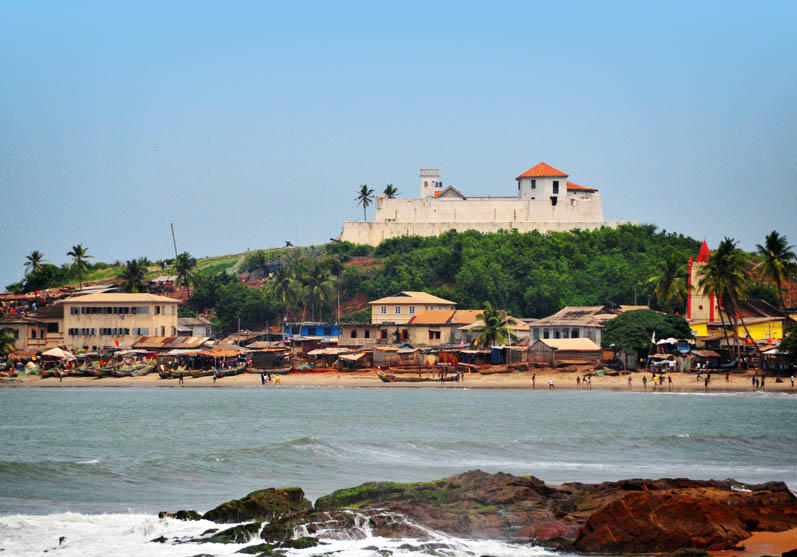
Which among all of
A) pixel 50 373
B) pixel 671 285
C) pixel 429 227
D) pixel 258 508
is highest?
pixel 429 227

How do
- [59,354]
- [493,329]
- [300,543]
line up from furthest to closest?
[59,354], [493,329], [300,543]

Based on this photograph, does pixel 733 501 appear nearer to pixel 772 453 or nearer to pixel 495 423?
pixel 772 453

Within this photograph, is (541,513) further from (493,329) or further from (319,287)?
(319,287)

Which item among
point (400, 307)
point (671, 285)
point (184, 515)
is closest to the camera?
point (184, 515)

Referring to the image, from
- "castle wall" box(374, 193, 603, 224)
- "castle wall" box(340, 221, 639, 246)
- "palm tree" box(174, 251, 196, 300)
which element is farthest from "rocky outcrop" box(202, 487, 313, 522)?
"castle wall" box(374, 193, 603, 224)

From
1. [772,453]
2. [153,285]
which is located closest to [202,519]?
[772,453]

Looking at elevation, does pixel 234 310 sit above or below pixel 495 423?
above

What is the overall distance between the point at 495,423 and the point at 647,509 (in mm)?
22827

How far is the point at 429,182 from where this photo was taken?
113125 mm

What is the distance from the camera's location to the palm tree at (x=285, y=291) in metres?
81.8

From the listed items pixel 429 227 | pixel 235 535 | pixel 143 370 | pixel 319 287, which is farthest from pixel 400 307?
pixel 235 535

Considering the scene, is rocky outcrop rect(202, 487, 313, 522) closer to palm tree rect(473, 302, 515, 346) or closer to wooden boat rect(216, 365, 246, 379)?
palm tree rect(473, 302, 515, 346)

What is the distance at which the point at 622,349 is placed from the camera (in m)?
59.0

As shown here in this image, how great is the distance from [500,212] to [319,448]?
226 ft
